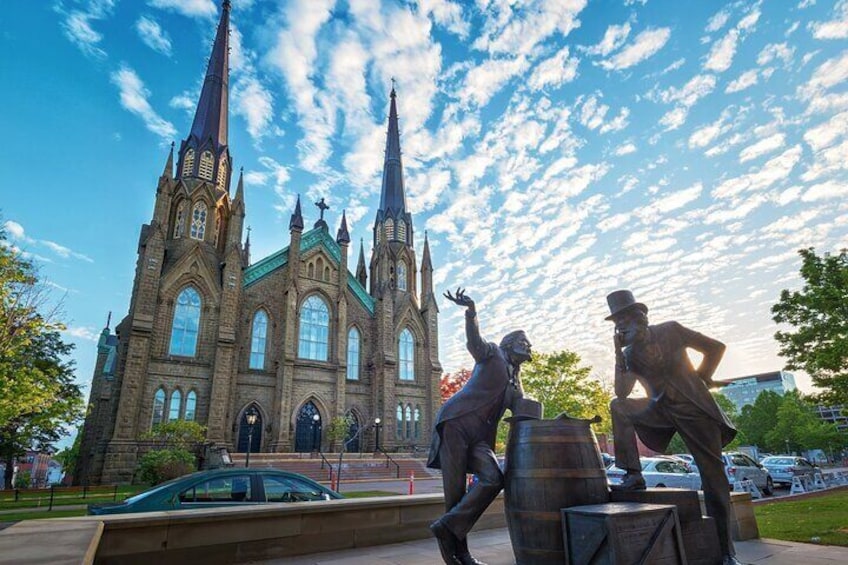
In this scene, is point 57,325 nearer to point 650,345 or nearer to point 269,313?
point 269,313

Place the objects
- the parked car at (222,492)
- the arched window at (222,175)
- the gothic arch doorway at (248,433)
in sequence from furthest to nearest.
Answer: the arched window at (222,175) → the gothic arch doorway at (248,433) → the parked car at (222,492)

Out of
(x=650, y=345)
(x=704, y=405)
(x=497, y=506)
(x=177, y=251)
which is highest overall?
(x=177, y=251)

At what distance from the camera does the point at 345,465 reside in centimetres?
2666

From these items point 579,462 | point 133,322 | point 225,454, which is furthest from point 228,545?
point 133,322

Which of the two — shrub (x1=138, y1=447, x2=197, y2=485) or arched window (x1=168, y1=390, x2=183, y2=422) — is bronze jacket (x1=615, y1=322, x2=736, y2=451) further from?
arched window (x1=168, y1=390, x2=183, y2=422)

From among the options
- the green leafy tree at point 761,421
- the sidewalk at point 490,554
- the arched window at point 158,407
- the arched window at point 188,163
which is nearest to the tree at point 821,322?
the sidewalk at point 490,554

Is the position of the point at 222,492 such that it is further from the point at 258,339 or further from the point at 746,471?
the point at 258,339

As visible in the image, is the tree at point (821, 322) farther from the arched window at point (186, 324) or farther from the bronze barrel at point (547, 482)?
the arched window at point (186, 324)

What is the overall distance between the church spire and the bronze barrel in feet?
114

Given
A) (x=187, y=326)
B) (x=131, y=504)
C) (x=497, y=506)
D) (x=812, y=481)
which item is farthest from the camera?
(x=187, y=326)

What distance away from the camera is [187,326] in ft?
93.2

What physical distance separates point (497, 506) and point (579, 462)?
3.96 metres

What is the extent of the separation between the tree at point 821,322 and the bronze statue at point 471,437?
68.9 feet

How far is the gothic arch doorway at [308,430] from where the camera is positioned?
30.3 metres
